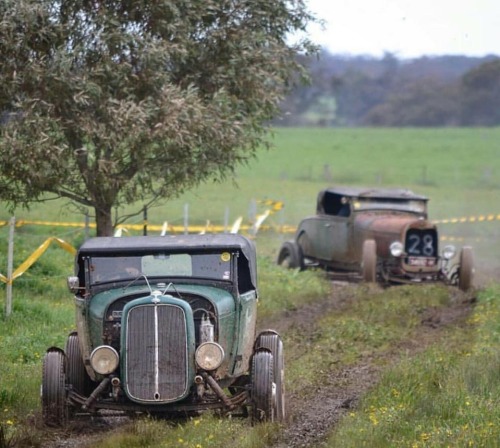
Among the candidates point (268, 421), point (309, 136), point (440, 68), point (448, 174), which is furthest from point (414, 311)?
point (440, 68)

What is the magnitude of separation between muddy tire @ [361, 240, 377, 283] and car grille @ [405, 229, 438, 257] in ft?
2.84

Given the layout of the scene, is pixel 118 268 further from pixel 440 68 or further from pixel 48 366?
pixel 440 68

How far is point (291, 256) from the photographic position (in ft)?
78.3

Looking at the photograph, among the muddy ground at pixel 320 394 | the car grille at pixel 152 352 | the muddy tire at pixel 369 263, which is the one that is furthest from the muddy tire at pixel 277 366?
the muddy tire at pixel 369 263

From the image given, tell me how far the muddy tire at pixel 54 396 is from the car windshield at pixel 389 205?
537 inches

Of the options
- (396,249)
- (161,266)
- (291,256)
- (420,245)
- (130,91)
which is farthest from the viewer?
(291,256)

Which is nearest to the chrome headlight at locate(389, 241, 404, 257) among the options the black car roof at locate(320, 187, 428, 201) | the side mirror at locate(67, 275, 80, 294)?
the black car roof at locate(320, 187, 428, 201)

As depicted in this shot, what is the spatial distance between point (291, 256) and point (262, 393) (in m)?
14.3

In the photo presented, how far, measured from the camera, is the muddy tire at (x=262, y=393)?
31.4ft

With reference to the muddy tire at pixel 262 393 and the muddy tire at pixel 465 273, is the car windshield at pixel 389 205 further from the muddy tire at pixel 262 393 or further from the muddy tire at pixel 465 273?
the muddy tire at pixel 262 393

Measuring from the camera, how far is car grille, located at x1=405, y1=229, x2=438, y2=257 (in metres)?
21.6

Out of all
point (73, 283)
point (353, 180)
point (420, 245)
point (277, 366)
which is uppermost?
point (73, 283)

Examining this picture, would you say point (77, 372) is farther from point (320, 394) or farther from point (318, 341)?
point (318, 341)

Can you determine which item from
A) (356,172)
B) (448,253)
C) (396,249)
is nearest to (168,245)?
(396,249)
